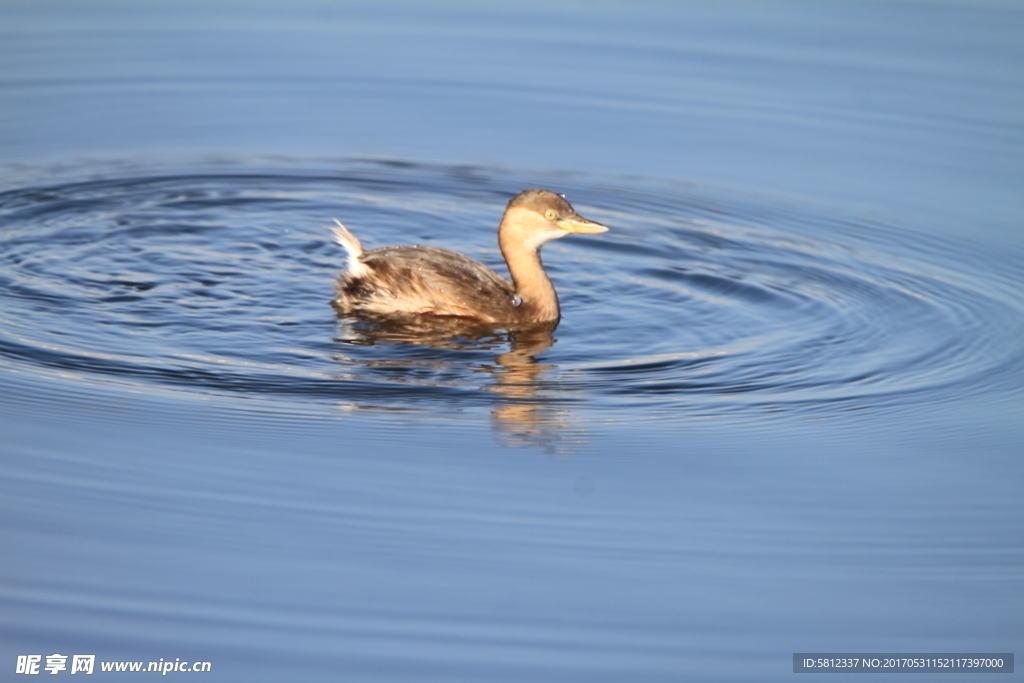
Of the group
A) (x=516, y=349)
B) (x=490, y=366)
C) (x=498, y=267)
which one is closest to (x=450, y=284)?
(x=516, y=349)

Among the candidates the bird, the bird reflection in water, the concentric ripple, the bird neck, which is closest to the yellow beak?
the bird

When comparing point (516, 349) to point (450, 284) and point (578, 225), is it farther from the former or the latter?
point (578, 225)

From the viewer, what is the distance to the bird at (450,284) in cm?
842

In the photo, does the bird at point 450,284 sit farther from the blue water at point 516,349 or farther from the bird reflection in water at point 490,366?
the blue water at point 516,349

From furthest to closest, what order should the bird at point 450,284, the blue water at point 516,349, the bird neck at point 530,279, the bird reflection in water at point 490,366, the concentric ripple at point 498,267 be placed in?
the bird neck at point 530,279, the bird at point 450,284, the concentric ripple at point 498,267, the bird reflection in water at point 490,366, the blue water at point 516,349

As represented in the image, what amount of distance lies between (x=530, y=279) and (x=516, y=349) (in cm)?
79

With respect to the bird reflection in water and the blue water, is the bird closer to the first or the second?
the bird reflection in water

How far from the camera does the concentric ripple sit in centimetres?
723

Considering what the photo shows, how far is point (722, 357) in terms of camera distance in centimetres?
777

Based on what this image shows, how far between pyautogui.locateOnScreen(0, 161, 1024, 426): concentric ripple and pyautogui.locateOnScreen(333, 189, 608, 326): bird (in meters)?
0.24

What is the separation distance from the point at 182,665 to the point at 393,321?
3706 mm

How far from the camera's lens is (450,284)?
8414mm

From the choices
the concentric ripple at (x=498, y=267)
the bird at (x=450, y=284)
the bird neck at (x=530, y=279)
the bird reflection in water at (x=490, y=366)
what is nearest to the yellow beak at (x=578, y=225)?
the bird at (x=450, y=284)

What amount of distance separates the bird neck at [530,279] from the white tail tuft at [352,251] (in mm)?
860
